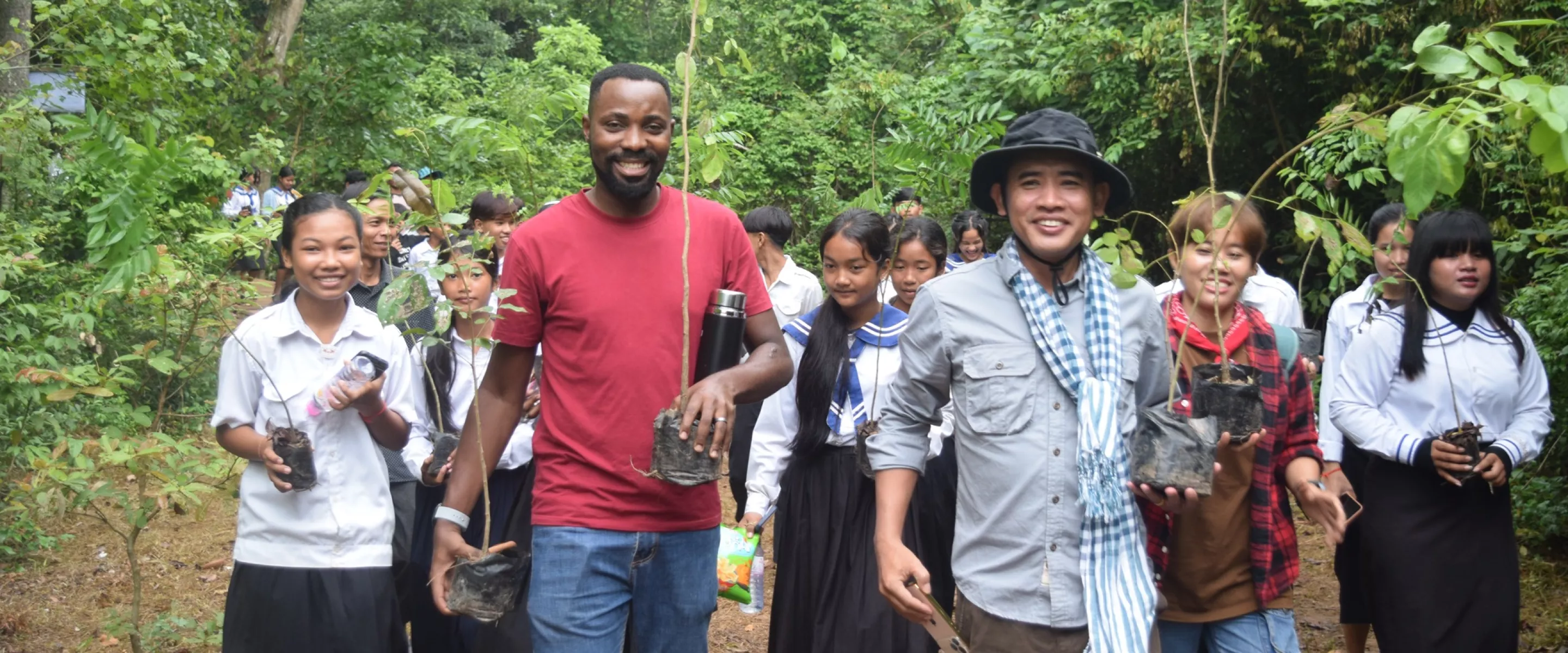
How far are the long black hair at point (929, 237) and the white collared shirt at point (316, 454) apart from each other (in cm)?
253

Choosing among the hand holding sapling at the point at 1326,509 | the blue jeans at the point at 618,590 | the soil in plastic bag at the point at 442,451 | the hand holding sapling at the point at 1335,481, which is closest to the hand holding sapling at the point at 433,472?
the soil in plastic bag at the point at 442,451

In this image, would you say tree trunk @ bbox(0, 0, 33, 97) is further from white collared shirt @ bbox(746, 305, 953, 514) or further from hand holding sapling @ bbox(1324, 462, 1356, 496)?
hand holding sapling @ bbox(1324, 462, 1356, 496)

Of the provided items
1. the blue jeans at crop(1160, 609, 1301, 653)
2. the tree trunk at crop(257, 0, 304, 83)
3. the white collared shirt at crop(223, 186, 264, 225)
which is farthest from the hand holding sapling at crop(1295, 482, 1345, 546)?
the tree trunk at crop(257, 0, 304, 83)

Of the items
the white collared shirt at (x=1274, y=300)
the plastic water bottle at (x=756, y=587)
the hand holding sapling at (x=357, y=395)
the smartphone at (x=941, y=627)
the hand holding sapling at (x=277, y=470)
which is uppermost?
the white collared shirt at (x=1274, y=300)

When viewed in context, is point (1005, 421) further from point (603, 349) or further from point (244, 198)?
point (244, 198)

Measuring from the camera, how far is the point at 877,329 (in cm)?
512

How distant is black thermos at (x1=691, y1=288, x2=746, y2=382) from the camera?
11.3ft

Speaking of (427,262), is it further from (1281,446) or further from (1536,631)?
(1536,631)

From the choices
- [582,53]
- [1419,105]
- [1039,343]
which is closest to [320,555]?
[1039,343]

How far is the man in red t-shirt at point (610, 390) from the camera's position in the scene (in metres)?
3.44

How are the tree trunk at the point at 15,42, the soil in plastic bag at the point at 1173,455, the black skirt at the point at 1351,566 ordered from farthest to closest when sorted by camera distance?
the tree trunk at the point at 15,42
the black skirt at the point at 1351,566
the soil in plastic bag at the point at 1173,455

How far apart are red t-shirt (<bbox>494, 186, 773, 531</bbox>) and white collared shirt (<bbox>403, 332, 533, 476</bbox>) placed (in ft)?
3.89

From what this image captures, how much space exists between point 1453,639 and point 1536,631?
2.79m

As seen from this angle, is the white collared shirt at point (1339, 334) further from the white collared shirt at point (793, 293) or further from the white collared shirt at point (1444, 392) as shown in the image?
the white collared shirt at point (793, 293)
